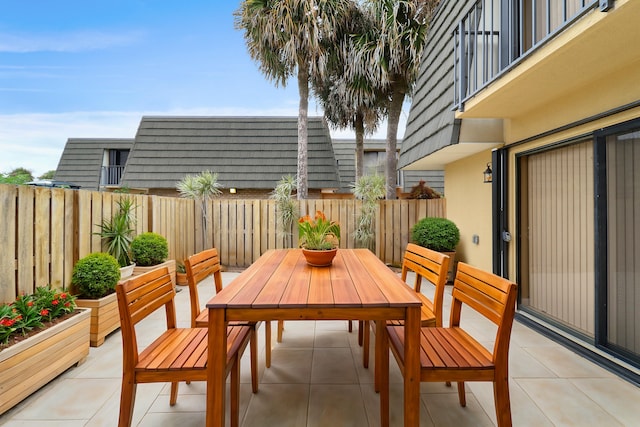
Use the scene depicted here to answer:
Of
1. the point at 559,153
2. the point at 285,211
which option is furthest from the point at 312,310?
the point at 285,211

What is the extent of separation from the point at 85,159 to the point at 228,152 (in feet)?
30.9

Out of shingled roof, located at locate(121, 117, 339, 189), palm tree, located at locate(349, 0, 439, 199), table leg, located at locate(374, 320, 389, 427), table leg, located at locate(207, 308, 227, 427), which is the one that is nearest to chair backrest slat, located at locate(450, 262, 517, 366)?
table leg, located at locate(374, 320, 389, 427)

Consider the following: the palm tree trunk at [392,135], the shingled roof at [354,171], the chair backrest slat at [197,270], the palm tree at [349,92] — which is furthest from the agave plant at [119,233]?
the shingled roof at [354,171]

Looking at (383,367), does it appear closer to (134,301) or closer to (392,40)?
(134,301)

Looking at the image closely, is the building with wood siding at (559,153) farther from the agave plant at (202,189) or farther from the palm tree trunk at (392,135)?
the agave plant at (202,189)

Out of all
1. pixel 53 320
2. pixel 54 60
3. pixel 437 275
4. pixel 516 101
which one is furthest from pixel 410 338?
pixel 54 60

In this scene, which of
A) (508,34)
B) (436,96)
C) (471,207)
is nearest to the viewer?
(508,34)

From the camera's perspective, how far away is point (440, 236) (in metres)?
5.15

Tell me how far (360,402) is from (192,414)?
1.05 meters

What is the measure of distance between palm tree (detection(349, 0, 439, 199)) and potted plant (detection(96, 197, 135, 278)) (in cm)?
569

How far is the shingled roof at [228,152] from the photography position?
9820 mm

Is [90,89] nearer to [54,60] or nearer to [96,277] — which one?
[54,60]

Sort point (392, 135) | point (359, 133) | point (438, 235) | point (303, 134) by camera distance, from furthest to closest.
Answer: point (359, 133), point (392, 135), point (303, 134), point (438, 235)

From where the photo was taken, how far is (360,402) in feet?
6.55
